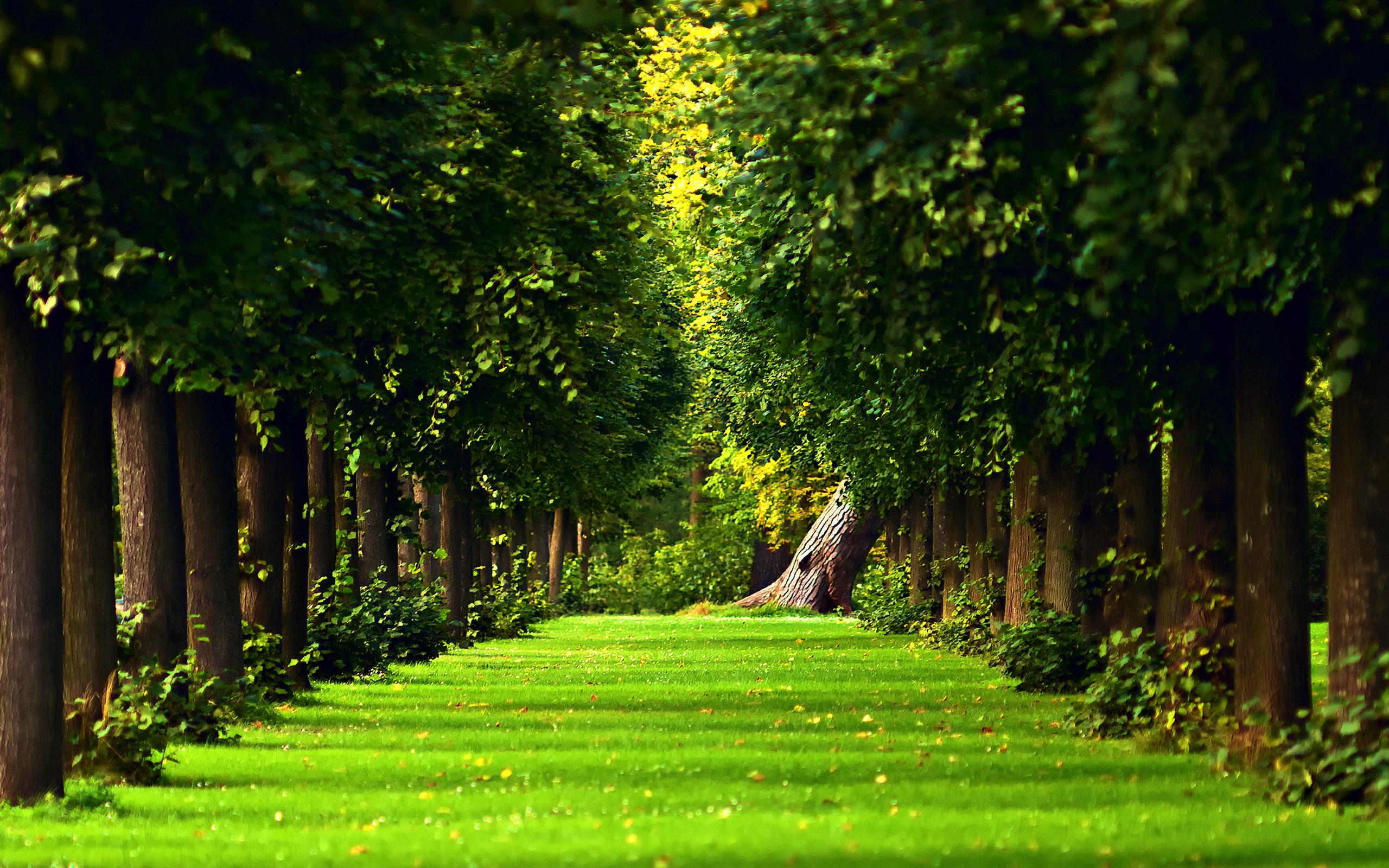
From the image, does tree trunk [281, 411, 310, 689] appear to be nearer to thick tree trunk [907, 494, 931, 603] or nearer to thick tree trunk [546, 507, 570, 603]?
thick tree trunk [907, 494, 931, 603]

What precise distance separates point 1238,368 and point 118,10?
8.54 m

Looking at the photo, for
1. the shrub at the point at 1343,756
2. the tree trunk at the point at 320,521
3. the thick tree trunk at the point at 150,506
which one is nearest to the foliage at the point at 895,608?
the tree trunk at the point at 320,521

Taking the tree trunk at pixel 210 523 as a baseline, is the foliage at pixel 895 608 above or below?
below

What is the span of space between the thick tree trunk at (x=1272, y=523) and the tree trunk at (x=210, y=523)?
9.50m

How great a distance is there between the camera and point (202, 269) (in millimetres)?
9961

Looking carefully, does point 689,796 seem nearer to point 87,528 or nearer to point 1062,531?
point 87,528

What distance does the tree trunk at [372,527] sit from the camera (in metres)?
27.7

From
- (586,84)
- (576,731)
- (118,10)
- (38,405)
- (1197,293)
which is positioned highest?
(586,84)

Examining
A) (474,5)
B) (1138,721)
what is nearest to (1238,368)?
(1138,721)

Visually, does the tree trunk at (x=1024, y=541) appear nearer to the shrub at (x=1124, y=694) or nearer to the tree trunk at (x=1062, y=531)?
the tree trunk at (x=1062, y=531)

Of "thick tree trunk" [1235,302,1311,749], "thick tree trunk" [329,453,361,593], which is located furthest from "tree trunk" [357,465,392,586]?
"thick tree trunk" [1235,302,1311,749]

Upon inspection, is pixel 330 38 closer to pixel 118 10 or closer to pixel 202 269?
pixel 118 10

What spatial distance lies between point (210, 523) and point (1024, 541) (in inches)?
484

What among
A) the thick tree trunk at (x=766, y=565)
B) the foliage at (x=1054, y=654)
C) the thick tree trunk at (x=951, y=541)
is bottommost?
the thick tree trunk at (x=766, y=565)
